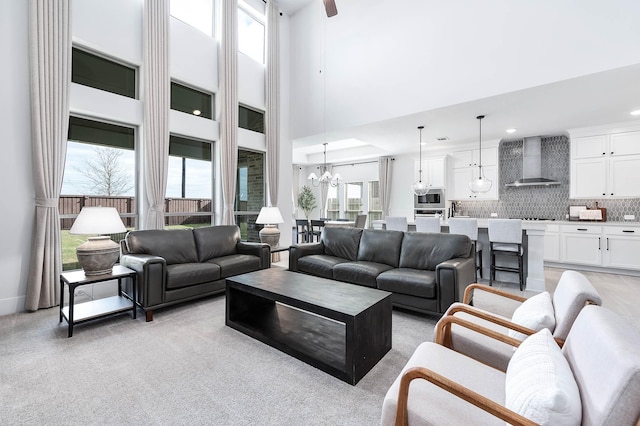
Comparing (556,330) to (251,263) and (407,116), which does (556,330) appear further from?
(407,116)

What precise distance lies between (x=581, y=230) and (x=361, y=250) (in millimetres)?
4619

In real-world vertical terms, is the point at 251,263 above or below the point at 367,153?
below

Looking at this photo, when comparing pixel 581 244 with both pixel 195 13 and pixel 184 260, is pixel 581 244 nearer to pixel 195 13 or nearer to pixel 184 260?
→ pixel 184 260

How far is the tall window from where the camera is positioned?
31.2ft

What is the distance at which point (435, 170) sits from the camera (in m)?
7.55

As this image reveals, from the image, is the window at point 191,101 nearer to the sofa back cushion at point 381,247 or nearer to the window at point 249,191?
the window at point 249,191

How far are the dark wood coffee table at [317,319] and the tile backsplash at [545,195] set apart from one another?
5939 millimetres

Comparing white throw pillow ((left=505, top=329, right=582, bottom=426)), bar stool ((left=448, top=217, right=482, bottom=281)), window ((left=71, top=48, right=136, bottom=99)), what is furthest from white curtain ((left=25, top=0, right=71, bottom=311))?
bar stool ((left=448, top=217, right=482, bottom=281))

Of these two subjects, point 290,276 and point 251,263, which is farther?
point 251,263

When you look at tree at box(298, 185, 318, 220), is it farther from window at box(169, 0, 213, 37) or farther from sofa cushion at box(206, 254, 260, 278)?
sofa cushion at box(206, 254, 260, 278)

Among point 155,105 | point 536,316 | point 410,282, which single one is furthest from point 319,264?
point 155,105

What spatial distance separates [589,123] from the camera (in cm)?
541

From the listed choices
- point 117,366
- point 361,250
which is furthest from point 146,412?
point 361,250

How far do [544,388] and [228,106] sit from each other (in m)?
5.70
